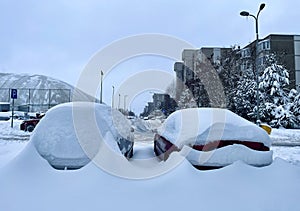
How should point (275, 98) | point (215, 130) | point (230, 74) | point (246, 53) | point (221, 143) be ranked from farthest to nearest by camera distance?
point (246, 53) → point (230, 74) → point (275, 98) → point (215, 130) → point (221, 143)

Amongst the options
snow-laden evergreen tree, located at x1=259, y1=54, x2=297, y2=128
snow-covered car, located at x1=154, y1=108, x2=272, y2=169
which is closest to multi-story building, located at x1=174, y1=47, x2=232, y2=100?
snow-laden evergreen tree, located at x1=259, y1=54, x2=297, y2=128

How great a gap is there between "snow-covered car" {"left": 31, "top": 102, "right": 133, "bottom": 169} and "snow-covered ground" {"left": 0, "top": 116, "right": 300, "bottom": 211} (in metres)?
0.43

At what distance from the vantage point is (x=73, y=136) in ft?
13.8

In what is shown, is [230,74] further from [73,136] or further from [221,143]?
[73,136]

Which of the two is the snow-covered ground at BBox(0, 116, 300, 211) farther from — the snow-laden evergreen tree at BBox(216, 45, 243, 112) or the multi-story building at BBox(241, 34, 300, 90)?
the multi-story building at BBox(241, 34, 300, 90)

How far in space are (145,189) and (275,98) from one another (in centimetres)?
2539

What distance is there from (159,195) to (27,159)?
186 centimetres

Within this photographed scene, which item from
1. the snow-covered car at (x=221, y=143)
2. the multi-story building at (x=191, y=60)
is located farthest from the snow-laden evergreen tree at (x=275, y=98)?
the snow-covered car at (x=221, y=143)

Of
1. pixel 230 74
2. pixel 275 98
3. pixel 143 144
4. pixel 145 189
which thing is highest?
pixel 230 74

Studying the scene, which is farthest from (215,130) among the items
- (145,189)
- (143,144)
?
(143,144)

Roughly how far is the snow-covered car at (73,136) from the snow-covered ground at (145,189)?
16.9 inches

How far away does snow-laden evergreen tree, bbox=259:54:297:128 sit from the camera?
23250mm

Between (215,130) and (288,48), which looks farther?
(288,48)

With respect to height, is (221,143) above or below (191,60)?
below
